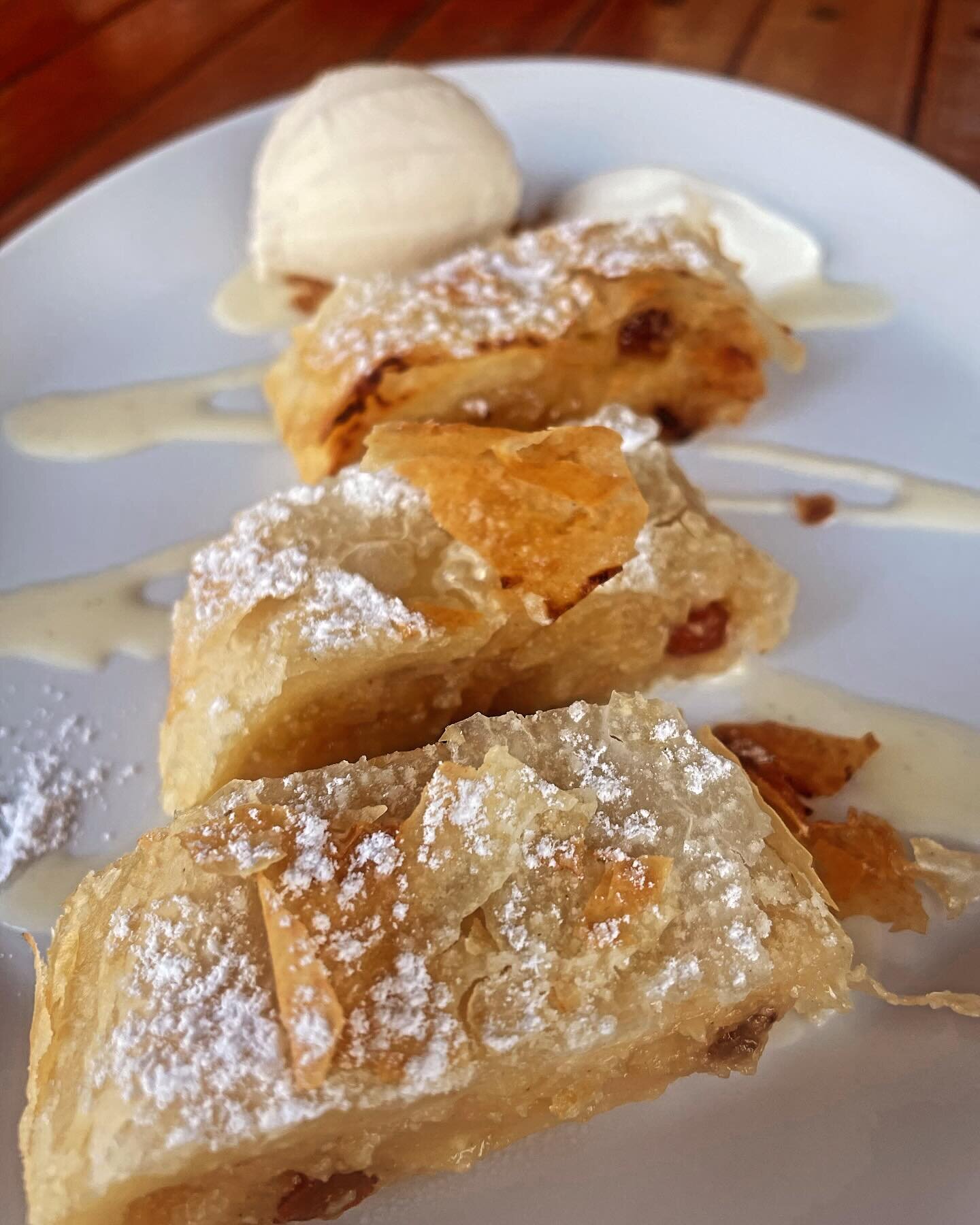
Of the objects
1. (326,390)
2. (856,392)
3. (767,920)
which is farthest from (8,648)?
(856,392)

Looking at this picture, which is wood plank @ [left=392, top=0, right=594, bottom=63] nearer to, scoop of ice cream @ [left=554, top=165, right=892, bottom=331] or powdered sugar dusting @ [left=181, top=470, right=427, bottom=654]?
scoop of ice cream @ [left=554, top=165, right=892, bottom=331]

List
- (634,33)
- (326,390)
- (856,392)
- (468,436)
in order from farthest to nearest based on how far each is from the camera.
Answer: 1. (634,33)
2. (856,392)
3. (326,390)
4. (468,436)

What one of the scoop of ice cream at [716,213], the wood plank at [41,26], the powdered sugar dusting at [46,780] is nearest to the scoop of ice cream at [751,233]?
the scoop of ice cream at [716,213]

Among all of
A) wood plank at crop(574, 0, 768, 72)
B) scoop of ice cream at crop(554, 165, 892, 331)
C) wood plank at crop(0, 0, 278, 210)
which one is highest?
wood plank at crop(574, 0, 768, 72)

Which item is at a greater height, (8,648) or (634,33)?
(634,33)

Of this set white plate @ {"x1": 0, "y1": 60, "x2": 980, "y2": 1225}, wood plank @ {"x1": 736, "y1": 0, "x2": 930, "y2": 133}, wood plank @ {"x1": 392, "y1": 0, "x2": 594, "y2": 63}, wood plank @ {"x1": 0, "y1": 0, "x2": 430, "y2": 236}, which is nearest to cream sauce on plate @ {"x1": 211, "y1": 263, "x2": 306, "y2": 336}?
white plate @ {"x1": 0, "y1": 60, "x2": 980, "y2": 1225}

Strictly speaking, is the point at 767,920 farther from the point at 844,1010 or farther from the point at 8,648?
the point at 8,648
